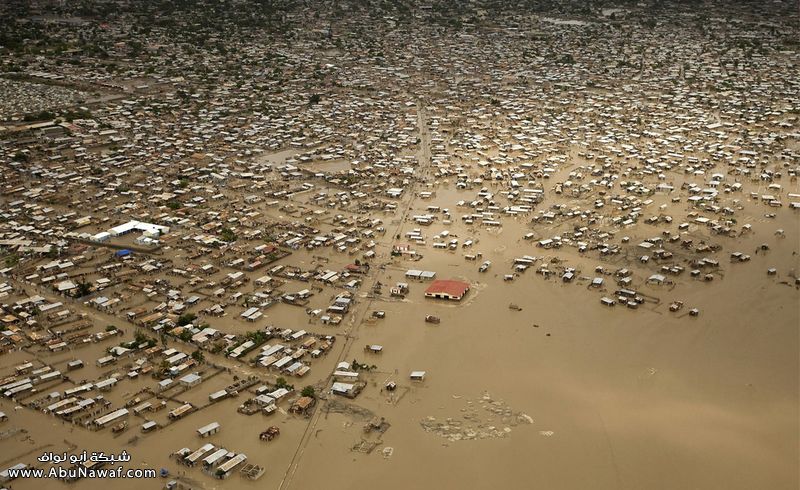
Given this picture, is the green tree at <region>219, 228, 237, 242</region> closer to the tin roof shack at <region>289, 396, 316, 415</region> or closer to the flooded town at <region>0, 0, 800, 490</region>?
the flooded town at <region>0, 0, 800, 490</region>

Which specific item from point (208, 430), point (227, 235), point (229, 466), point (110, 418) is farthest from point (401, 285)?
point (110, 418)

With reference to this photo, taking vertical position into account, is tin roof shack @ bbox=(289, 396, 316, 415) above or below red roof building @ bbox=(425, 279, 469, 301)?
below

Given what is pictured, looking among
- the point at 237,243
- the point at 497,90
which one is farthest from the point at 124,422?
the point at 497,90

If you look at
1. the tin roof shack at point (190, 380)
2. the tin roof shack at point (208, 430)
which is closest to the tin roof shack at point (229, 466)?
the tin roof shack at point (208, 430)

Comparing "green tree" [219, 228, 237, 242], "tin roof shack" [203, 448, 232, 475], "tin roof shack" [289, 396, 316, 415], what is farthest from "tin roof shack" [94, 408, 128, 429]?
"green tree" [219, 228, 237, 242]

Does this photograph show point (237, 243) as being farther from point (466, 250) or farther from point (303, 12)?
point (303, 12)

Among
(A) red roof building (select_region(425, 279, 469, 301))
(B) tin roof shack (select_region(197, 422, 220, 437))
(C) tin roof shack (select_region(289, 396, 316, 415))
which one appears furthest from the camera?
(A) red roof building (select_region(425, 279, 469, 301))

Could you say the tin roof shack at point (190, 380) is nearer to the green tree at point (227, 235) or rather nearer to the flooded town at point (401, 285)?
the flooded town at point (401, 285)

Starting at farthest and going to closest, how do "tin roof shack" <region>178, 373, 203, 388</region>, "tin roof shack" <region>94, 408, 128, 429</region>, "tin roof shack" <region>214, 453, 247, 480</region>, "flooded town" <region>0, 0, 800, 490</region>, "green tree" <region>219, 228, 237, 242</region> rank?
"green tree" <region>219, 228, 237, 242</region> → "tin roof shack" <region>178, 373, 203, 388</region> → "tin roof shack" <region>94, 408, 128, 429</region> → "flooded town" <region>0, 0, 800, 490</region> → "tin roof shack" <region>214, 453, 247, 480</region>
